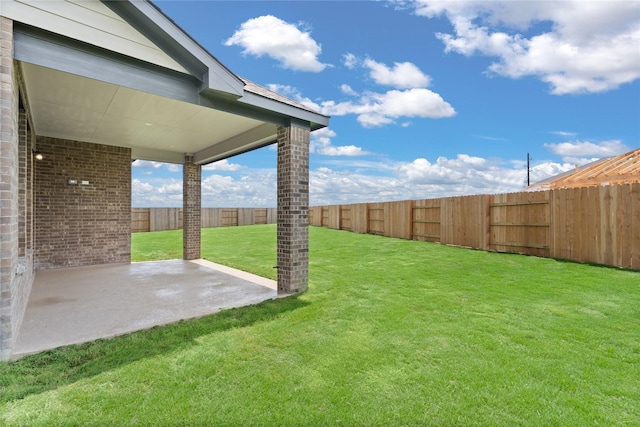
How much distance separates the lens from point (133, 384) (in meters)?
2.67

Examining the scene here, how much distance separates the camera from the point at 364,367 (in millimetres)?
2945

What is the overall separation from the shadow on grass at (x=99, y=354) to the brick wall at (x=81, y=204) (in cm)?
619

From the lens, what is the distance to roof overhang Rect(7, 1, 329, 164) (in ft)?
11.7

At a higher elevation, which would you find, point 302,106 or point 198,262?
point 302,106

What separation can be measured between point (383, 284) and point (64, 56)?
5766 mm

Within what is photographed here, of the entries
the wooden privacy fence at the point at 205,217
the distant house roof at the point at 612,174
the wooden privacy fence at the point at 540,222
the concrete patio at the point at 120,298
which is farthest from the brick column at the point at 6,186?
the wooden privacy fence at the point at 205,217

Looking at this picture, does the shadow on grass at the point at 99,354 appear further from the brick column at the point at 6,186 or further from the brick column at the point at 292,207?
the brick column at the point at 292,207

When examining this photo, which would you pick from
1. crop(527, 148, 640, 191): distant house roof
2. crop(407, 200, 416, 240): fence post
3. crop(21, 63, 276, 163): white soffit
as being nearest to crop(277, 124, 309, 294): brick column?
crop(21, 63, 276, 163): white soffit

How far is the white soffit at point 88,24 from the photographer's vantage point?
125 inches

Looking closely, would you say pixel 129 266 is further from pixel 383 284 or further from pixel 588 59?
pixel 588 59

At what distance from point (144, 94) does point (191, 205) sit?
569 centimetres

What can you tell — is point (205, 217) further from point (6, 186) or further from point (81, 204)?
point (6, 186)

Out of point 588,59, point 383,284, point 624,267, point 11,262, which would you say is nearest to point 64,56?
point 11,262

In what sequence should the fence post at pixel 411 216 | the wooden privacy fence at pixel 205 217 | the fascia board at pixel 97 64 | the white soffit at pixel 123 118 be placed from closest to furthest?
the fascia board at pixel 97 64 → the white soffit at pixel 123 118 → the fence post at pixel 411 216 → the wooden privacy fence at pixel 205 217
